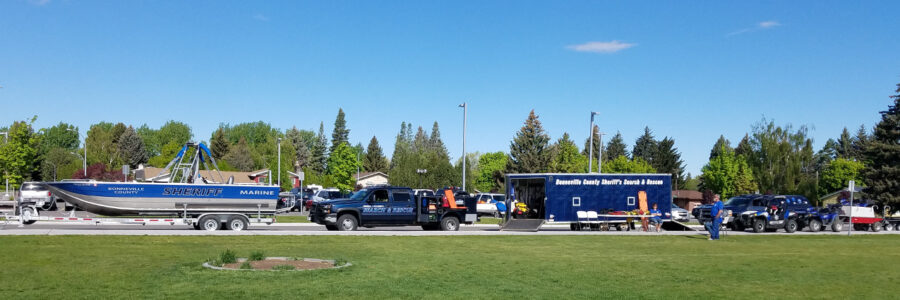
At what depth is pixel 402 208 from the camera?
1207 inches

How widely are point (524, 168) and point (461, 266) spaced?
228ft

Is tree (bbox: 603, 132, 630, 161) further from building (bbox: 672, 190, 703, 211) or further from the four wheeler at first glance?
the four wheeler

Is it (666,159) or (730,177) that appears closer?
(730,177)

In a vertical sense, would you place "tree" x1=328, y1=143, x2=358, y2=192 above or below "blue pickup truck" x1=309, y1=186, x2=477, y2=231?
above

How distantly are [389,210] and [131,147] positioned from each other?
109 metres

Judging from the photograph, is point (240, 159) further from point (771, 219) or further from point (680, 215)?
point (771, 219)

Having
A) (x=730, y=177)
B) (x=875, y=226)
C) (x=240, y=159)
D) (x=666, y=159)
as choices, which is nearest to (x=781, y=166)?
(x=730, y=177)

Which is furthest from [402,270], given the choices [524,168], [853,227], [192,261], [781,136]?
[781,136]

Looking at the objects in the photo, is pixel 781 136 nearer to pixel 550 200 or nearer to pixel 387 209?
pixel 550 200

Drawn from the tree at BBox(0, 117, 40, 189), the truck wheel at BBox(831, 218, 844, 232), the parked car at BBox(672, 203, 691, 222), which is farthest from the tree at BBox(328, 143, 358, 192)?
the truck wheel at BBox(831, 218, 844, 232)

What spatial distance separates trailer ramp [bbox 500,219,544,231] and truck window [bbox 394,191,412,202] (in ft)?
14.9

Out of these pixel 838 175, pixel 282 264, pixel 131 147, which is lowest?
pixel 282 264

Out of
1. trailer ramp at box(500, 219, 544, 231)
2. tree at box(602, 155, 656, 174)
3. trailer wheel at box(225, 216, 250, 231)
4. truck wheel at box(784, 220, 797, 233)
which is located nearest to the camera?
trailer wheel at box(225, 216, 250, 231)

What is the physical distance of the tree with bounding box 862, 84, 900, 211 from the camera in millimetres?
55406
